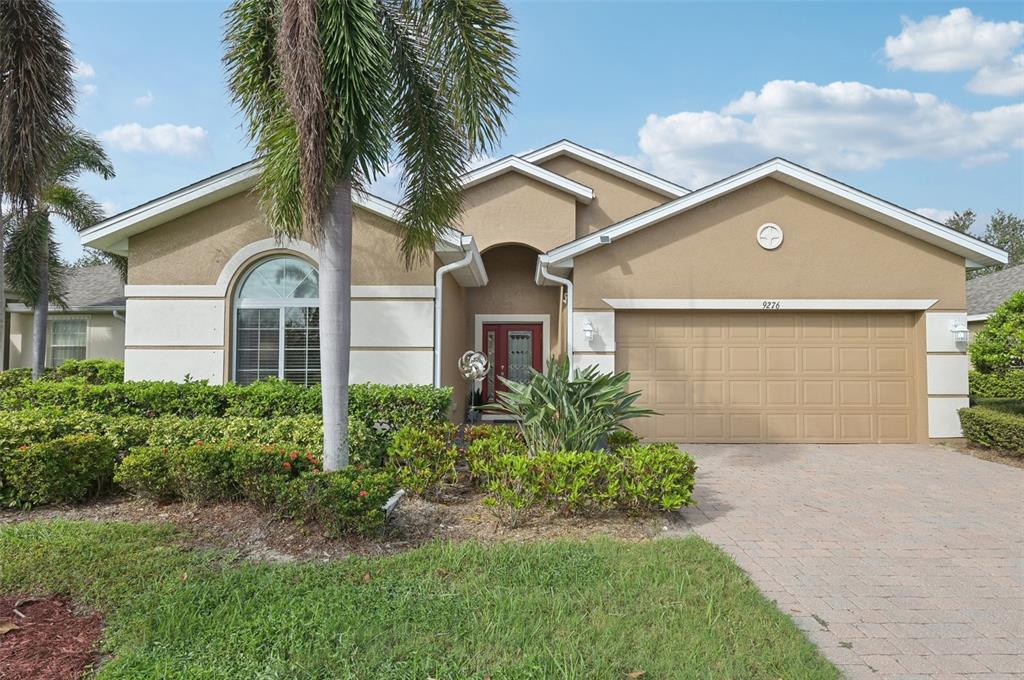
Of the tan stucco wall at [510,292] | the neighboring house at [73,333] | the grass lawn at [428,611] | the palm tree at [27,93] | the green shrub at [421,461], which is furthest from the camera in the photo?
the neighboring house at [73,333]

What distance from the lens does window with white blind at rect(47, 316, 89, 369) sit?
1812 cm

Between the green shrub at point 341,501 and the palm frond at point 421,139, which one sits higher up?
the palm frond at point 421,139

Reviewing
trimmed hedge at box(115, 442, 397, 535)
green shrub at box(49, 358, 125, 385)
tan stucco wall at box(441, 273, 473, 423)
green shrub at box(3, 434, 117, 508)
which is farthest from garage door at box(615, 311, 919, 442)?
green shrub at box(49, 358, 125, 385)

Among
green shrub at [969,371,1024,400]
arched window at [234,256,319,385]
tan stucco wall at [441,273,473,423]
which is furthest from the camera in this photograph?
green shrub at [969,371,1024,400]

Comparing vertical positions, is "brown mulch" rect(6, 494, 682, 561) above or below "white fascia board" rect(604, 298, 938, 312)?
below

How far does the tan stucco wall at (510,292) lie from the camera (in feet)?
47.4

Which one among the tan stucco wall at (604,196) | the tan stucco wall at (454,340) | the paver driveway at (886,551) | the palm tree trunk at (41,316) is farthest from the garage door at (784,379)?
the palm tree trunk at (41,316)

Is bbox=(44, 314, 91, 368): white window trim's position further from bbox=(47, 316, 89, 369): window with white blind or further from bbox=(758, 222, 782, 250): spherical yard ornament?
bbox=(758, 222, 782, 250): spherical yard ornament

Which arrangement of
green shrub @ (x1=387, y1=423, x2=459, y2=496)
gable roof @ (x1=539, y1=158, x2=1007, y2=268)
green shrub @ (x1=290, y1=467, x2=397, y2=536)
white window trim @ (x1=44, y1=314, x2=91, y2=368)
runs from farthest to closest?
white window trim @ (x1=44, y1=314, x2=91, y2=368) → gable roof @ (x1=539, y1=158, x2=1007, y2=268) → green shrub @ (x1=387, y1=423, x2=459, y2=496) → green shrub @ (x1=290, y1=467, x2=397, y2=536)

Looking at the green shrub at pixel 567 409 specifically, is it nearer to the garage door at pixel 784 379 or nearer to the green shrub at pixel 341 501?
the green shrub at pixel 341 501

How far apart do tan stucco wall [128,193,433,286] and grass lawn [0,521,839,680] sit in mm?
5322

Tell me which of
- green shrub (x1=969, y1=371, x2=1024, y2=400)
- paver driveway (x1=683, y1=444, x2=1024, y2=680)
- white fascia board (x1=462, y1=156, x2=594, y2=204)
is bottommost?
paver driveway (x1=683, y1=444, x2=1024, y2=680)

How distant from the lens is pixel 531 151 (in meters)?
15.4

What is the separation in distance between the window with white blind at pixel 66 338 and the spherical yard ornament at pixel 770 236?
18878 millimetres
